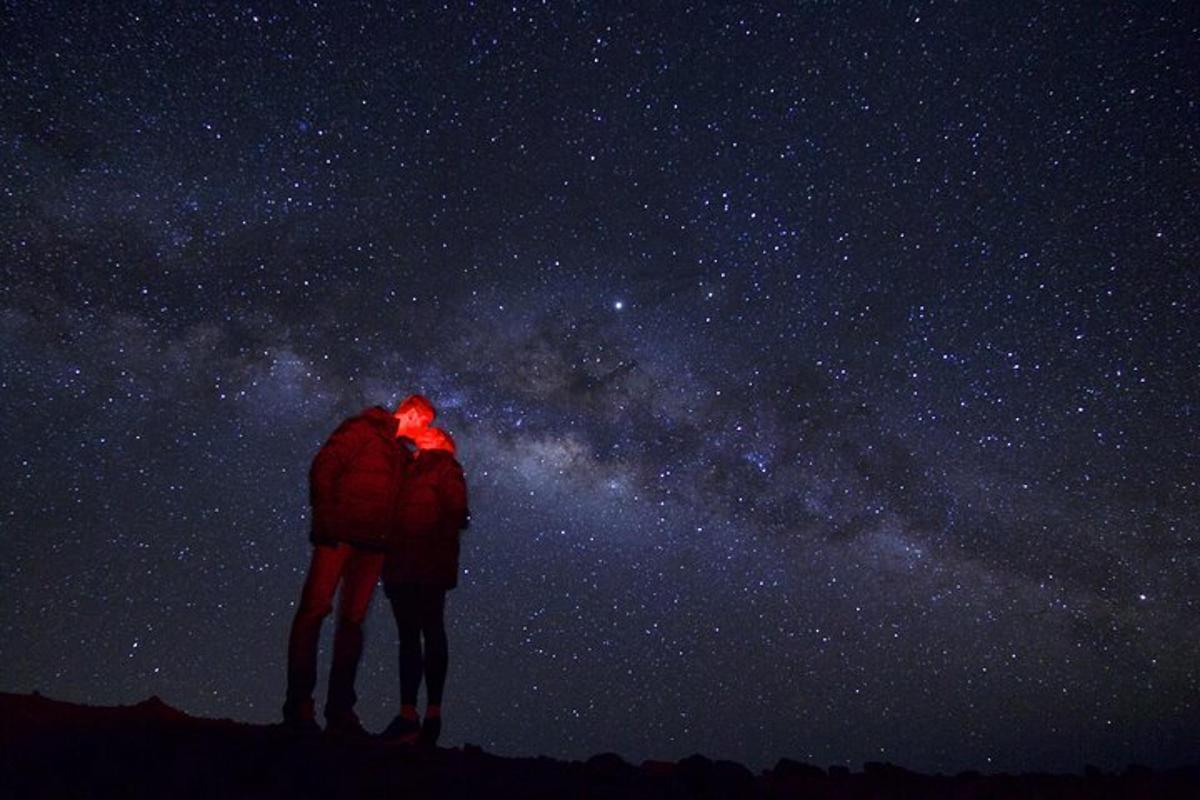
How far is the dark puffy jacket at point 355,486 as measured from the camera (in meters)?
4.04

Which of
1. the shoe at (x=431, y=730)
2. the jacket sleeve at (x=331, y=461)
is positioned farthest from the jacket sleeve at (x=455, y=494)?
the shoe at (x=431, y=730)

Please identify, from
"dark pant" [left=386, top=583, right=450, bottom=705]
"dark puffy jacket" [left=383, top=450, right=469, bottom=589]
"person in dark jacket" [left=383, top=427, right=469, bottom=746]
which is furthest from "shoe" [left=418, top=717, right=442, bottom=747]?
"dark puffy jacket" [left=383, top=450, right=469, bottom=589]

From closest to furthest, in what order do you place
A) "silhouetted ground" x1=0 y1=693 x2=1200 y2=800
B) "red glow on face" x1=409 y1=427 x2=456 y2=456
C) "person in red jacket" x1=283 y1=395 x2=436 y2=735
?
"silhouetted ground" x1=0 y1=693 x2=1200 y2=800 → "person in red jacket" x1=283 y1=395 x2=436 y2=735 → "red glow on face" x1=409 y1=427 x2=456 y2=456

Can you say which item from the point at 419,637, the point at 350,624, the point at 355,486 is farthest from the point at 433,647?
the point at 355,486

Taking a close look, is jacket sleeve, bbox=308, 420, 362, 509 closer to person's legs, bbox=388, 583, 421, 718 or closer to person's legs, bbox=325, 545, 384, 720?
person's legs, bbox=325, 545, 384, 720

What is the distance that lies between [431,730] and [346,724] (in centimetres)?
48

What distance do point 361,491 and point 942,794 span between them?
10.9ft

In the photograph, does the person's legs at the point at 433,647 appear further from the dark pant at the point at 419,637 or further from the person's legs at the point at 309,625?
the person's legs at the point at 309,625

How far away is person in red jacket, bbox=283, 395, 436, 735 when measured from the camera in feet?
12.8

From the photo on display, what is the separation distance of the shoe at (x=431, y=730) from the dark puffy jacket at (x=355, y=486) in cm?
97

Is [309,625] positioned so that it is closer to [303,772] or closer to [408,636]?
[408,636]

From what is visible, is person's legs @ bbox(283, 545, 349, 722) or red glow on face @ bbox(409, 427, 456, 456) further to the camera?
red glow on face @ bbox(409, 427, 456, 456)

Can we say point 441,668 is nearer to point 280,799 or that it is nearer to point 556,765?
point 556,765

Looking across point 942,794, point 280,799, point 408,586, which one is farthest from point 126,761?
point 942,794
